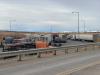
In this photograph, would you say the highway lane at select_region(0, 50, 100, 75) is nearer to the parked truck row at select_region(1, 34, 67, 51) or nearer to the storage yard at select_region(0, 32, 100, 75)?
the storage yard at select_region(0, 32, 100, 75)

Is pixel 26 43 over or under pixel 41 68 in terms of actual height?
under

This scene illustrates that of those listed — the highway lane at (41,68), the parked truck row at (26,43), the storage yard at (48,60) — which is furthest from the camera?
the parked truck row at (26,43)

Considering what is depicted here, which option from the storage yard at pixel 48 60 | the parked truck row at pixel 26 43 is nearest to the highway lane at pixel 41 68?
the storage yard at pixel 48 60

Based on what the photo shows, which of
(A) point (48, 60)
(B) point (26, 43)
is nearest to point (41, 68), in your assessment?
(A) point (48, 60)

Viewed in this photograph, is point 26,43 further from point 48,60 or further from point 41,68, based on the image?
point 41,68

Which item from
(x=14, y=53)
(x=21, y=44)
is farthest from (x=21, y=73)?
(x=21, y=44)

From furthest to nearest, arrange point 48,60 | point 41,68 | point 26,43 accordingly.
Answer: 1. point 26,43
2. point 48,60
3. point 41,68

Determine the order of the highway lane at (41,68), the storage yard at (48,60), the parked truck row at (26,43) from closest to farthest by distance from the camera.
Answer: the highway lane at (41,68) < the storage yard at (48,60) < the parked truck row at (26,43)

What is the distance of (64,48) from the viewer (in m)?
26.7

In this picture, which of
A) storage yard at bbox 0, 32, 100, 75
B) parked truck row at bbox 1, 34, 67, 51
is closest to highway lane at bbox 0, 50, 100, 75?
storage yard at bbox 0, 32, 100, 75

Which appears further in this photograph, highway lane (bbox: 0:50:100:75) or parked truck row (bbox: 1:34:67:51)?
parked truck row (bbox: 1:34:67:51)

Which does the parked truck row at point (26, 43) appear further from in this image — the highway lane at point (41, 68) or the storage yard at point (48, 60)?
the highway lane at point (41, 68)

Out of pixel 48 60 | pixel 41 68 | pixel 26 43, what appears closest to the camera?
pixel 41 68

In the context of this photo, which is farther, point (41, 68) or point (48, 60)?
point (48, 60)
